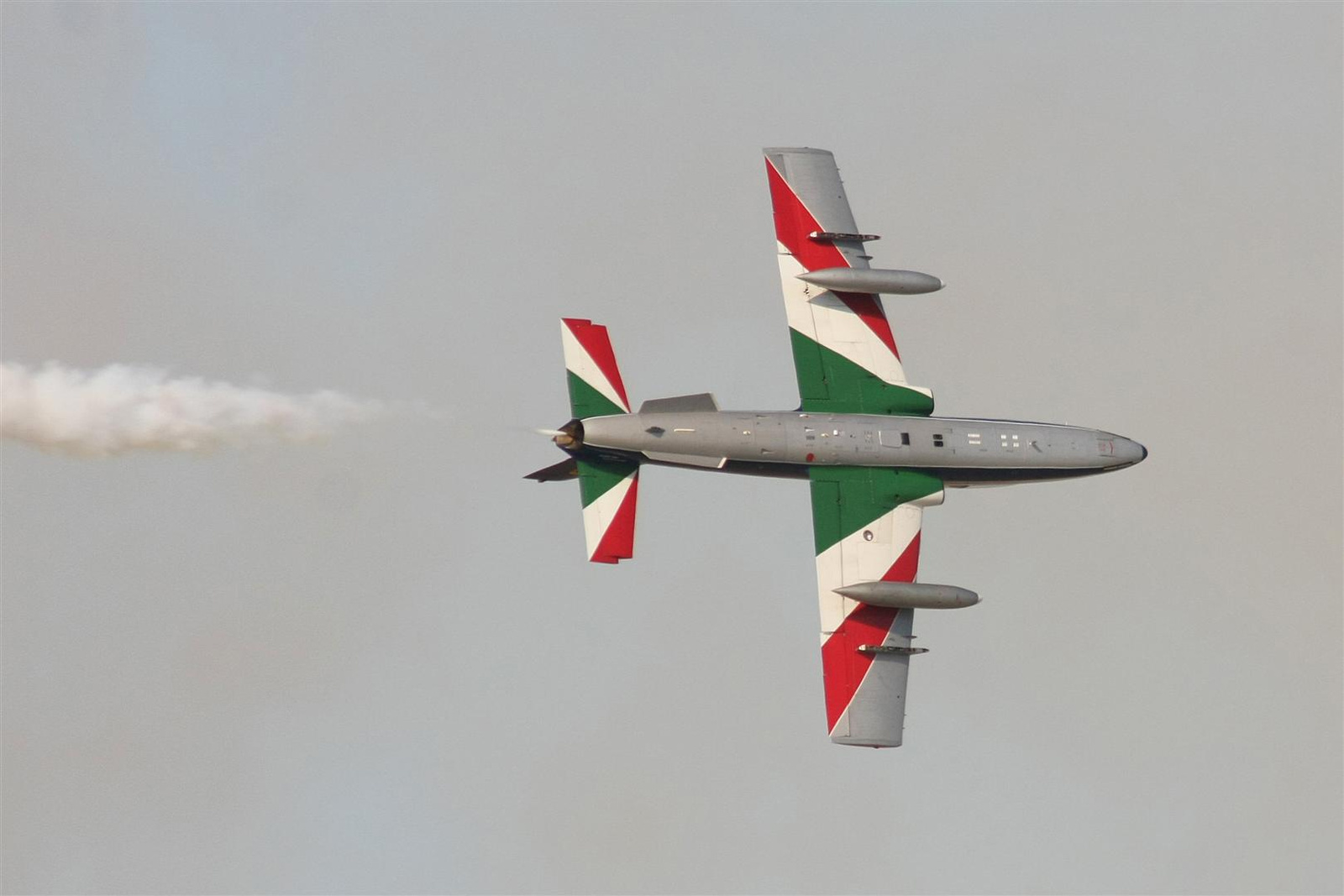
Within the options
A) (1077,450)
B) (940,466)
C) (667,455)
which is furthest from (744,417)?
(1077,450)

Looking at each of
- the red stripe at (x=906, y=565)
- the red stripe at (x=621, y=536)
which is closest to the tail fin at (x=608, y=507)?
the red stripe at (x=621, y=536)

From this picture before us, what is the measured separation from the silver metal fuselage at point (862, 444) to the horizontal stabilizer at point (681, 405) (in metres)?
0.13

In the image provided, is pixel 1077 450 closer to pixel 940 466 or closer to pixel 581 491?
pixel 940 466

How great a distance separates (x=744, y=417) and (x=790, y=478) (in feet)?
7.96

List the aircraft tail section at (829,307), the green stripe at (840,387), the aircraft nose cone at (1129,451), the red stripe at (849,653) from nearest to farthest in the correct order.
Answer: the red stripe at (849,653) → the green stripe at (840,387) → the aircraft tail section at (829,307) → the aircraft nose cone at (1129,451)

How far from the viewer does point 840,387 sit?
60656 millimetres

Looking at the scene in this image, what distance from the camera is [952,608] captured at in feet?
196

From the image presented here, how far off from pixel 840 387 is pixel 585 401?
758 cm

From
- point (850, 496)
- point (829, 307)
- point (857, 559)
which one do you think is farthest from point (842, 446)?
point (829, 307)

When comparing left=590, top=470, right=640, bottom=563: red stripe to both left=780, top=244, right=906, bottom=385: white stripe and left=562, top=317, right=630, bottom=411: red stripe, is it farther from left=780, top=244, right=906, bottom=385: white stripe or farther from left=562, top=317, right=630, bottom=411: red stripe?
left=780, top=244, right=906, bottom=385: white stripe

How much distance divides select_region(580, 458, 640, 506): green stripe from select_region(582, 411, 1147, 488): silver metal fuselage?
39 cm

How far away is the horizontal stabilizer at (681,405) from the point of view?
57.9 metres

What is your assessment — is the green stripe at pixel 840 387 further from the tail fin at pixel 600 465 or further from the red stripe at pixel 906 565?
the tail fin at pixel 600 465

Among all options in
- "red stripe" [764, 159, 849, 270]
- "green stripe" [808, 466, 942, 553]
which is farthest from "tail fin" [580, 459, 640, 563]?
"red stripe" [764, 159, 849, 270]
